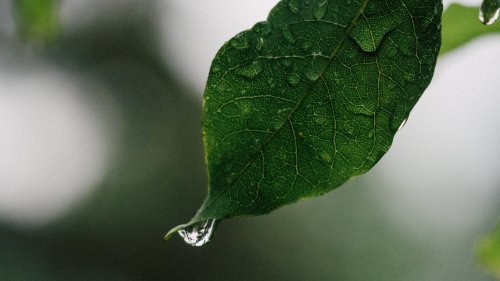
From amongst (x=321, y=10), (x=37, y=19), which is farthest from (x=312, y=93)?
(x=37, y=19)

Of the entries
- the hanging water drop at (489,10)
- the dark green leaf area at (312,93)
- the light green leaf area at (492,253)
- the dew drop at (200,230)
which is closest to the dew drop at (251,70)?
the dark green leaf area at (312,93)

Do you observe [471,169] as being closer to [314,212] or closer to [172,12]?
[314,212]

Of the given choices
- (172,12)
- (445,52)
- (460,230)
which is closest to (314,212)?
(460,230)

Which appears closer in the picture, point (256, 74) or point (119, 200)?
point (256, 74)

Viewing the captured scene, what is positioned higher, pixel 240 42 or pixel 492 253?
pixel 240 42

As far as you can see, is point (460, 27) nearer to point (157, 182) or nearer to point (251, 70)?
point (251, 70)
